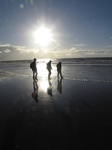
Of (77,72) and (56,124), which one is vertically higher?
(56,124)

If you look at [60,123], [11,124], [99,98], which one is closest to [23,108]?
[11,124]

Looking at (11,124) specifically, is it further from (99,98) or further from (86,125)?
(99,98)

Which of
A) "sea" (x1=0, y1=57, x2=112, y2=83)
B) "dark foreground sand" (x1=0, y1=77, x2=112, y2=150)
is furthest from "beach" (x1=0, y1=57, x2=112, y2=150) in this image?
"sea" (x1=0, y1=57, x2=112, y2=83)

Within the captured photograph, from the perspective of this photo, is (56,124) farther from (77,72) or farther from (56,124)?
(77,72)

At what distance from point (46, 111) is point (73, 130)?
2459 mm

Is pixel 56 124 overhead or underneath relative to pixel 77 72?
overhead

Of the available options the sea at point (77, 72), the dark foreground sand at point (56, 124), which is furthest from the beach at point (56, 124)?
the sea at point (77, 72)

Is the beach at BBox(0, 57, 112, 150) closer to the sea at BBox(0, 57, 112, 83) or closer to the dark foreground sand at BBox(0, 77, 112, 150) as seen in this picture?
the dark foreground sand at BBox(0, 77, 112, 150)

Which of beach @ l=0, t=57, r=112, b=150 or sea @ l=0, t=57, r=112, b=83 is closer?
beach @ l=0, t=57, r=112, b=150

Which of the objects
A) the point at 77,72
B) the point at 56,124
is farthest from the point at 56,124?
the point at 77,72

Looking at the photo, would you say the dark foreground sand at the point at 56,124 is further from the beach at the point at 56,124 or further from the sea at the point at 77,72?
the sea at the point at 77,72

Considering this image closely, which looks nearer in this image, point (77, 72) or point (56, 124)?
point (56, 124)

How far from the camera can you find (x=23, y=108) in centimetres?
905

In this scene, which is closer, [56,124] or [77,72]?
[56,124]
